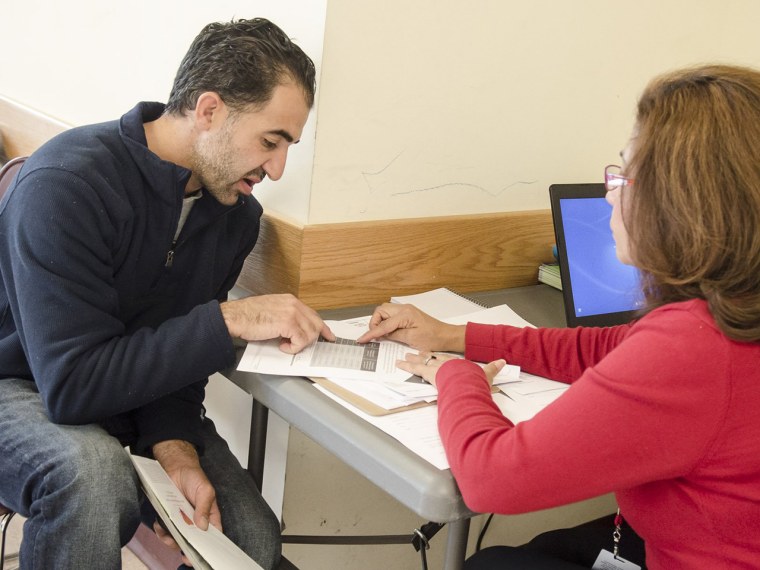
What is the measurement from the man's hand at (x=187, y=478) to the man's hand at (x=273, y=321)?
28 cm

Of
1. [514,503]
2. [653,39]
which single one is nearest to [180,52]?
[653,39]

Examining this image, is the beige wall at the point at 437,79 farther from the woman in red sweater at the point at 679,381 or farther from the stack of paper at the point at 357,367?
the woman in red sweater at the point at 679,381

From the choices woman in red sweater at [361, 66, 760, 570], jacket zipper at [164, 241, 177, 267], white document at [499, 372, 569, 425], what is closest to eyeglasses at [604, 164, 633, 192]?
woman in red sweater at [361, 66, 760, 570]

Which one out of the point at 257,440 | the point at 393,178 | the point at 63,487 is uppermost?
the point at 393,178

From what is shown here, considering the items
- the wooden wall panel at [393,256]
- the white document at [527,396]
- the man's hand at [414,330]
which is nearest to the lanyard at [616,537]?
the white document at [527,396]

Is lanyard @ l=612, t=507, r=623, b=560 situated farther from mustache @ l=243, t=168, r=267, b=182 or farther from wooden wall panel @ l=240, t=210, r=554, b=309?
mustache @ l=243, t=168, r=267, b=182

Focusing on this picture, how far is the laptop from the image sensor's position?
5.18ft

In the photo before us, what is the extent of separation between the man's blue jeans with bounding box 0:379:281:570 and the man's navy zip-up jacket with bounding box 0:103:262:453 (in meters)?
0.05

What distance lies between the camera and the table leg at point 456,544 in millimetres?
1138

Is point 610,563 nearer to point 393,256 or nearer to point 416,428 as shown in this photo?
point 416,428

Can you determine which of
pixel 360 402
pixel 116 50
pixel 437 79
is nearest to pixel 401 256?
pixel 437 79

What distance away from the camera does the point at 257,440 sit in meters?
1.57

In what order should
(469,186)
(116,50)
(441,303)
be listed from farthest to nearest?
(116,50) → (469,186) → (441,303)

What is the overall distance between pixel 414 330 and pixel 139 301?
47cm
